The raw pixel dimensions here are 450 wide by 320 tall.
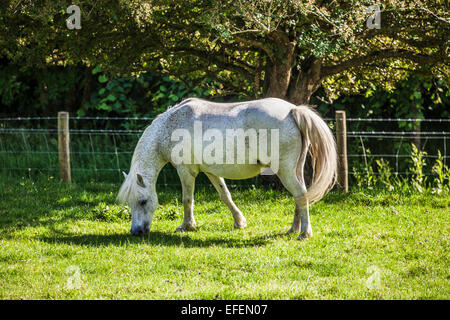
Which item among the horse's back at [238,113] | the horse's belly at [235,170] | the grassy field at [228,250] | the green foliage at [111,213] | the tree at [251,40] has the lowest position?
the grassy field at [228,250]

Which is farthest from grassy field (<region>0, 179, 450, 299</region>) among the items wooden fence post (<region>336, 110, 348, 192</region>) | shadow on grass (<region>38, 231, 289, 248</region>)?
wooden fence post (<region>336, 110, 348, 192</region>)

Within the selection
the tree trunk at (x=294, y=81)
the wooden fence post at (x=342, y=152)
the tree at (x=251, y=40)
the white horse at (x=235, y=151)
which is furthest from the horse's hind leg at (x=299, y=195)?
the tree trunk at (x=294, y=81)

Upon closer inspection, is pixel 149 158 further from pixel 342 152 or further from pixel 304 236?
pixel 342 152

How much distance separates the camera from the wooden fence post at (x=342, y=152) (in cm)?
846

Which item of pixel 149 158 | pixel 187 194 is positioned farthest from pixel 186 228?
pixel 149 158

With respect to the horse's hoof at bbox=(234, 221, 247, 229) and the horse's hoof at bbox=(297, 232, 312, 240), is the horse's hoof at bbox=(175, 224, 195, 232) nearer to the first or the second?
the horse's hoof at bbox=(234, 221, 247, 229)

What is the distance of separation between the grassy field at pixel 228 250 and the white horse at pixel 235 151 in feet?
1.13

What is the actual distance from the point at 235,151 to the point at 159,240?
4.57 ft

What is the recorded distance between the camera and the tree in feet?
22.1

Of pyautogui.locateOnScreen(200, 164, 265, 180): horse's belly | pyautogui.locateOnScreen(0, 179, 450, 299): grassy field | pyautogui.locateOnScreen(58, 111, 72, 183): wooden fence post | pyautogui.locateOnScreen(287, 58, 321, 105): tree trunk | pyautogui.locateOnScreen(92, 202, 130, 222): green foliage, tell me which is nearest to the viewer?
pyautogui.locateOnScreen(0, 179, 450, 299): grassy field

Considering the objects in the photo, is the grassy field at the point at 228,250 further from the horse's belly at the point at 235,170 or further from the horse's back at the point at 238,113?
the horse's back at the point at 238,113

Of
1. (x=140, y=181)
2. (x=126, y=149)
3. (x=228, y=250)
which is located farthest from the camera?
(x=126, y=149)

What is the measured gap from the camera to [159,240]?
6.23 metres
